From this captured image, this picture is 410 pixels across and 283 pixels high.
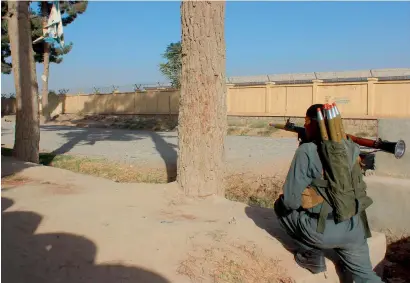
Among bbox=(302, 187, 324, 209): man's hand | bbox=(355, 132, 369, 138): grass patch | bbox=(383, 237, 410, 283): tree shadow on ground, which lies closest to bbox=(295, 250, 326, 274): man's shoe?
bbox=(302, 187, 324, 209): man's hand

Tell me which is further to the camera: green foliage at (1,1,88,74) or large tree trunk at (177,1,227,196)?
green foliage at (1,1,88,74)

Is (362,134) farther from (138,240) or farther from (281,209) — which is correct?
(138,240)

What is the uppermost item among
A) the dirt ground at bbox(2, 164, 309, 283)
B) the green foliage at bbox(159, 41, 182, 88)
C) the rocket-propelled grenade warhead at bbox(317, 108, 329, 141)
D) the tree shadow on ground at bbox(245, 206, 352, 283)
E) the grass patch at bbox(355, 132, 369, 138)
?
the green foliage at bbox(159, 41, 182, 88)

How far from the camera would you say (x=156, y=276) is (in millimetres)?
3041

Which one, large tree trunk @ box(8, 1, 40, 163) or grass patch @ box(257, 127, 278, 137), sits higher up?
large tree trunk @ box(8, 1, 40, 163)

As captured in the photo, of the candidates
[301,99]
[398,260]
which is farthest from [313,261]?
[301,99]

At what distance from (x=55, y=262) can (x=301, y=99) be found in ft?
64.1

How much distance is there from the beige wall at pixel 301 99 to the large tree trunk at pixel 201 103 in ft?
35.3

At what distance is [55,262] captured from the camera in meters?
3.21

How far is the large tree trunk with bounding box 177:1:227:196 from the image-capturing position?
5234 mm

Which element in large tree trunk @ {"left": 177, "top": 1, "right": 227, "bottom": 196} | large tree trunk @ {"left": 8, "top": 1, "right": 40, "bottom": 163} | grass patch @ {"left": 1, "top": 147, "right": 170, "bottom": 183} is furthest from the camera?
large tree trunk @ {"left": 8, "top": 1, "right": 40, "bottom": 163}

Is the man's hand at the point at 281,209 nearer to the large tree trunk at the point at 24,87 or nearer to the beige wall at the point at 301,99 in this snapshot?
the large tree trunk at the point at 24,87

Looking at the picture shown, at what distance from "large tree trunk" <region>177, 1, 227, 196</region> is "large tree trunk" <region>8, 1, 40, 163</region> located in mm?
5384

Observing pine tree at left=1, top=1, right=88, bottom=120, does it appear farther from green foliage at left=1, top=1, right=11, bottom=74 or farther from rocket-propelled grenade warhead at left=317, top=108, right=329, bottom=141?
rocket-propelled grenade warhead at left=317, top=108, right=329, bottom=141
